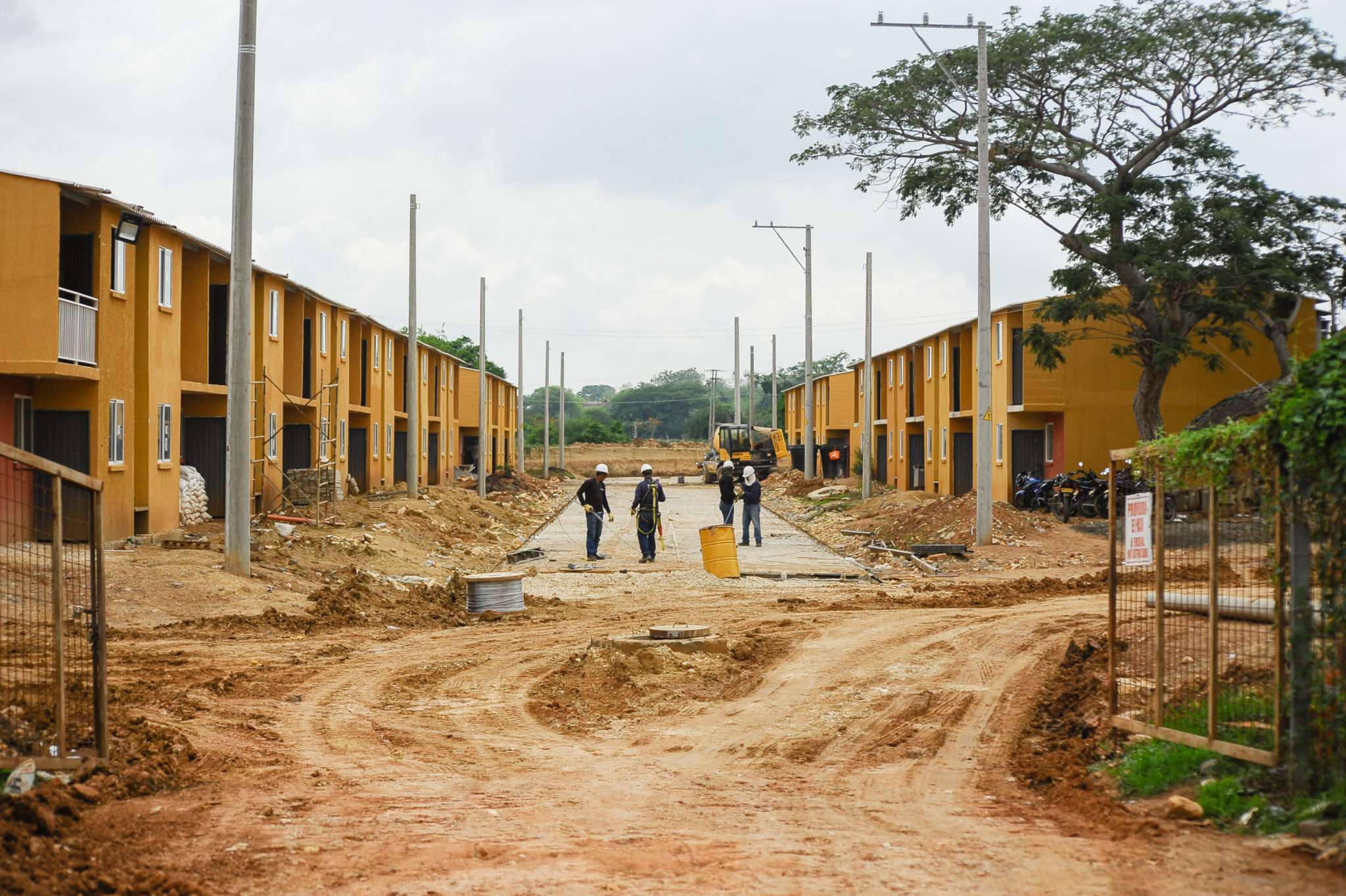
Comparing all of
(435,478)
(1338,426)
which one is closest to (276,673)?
(1338,426)

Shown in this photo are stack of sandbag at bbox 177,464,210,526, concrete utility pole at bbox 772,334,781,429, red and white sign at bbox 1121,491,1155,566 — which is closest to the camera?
red and white sign at bbox 1121,491,1155,566

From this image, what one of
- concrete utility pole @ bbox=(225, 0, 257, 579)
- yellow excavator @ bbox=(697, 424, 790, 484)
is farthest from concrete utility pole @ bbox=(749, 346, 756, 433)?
concrete utility pole @ bbox=(225, 0, 257, 579)

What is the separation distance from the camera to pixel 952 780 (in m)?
8.38

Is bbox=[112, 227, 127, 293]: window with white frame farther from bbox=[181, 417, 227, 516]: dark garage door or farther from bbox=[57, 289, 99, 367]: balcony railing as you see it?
bbox=[181, 417, 227, 516]: dark garage door

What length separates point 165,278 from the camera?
2491cm

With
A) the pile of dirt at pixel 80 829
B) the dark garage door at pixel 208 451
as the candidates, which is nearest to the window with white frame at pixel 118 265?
the dark garage door at pixel 208 451

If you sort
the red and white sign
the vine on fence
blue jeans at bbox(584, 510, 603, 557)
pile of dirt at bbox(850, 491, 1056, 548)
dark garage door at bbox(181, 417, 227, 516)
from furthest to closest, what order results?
1. dark garage door at bbox(181, 417, 227, 516)
2. pile of dirt at bbox(850, 491, 1056, 548)
3. blue jeans at bbox(584, 510, 603, 557)
4. the red and white sign
5. the vine on fence

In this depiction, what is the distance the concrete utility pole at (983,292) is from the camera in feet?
80.5

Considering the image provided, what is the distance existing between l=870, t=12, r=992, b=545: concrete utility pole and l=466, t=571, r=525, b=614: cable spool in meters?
10.7

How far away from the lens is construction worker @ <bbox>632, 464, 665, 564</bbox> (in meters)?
24.0

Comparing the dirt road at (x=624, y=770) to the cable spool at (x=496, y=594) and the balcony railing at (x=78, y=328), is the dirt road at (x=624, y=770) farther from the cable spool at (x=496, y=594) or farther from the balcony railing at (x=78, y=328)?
the balcony railing at (x=78, y=328)

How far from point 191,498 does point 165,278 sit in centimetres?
492

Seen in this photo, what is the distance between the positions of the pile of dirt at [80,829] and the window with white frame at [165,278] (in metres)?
18.1

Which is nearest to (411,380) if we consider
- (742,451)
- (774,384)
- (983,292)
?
(983,292)
